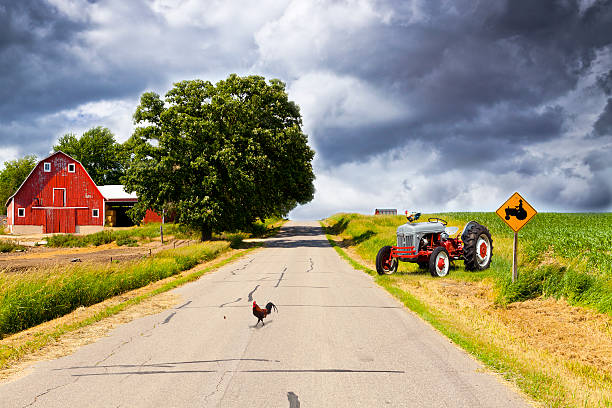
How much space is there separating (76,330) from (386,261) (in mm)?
11158

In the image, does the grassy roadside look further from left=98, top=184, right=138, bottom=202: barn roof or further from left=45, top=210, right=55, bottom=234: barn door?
left=45, top=210, right=55, bottom=234: barn door

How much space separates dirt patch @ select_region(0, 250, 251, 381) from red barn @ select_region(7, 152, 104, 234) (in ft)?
143

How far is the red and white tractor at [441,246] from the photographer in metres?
14.8

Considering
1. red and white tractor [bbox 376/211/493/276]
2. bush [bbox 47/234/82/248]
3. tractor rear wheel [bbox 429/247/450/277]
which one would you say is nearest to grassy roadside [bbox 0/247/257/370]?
red and white tractor [bbox 376/211/493/276]

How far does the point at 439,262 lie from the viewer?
48.0 ft

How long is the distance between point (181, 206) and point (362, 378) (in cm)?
2886

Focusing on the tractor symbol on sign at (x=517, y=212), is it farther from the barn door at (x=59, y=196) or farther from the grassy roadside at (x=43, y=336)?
the barn door at (x=59, y=196)

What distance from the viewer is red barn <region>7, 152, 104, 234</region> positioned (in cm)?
5003

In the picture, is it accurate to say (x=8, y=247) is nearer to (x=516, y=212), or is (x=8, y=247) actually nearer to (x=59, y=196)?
(x=59, y=196)

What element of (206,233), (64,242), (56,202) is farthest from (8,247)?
Answer: (56,202)

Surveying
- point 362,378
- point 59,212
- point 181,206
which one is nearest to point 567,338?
point 362,378

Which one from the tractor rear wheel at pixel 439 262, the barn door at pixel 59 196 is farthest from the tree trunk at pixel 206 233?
the barn door at pixel 59 196

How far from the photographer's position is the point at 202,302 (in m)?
10.9

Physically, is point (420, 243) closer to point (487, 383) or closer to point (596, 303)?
point (596, 303)
